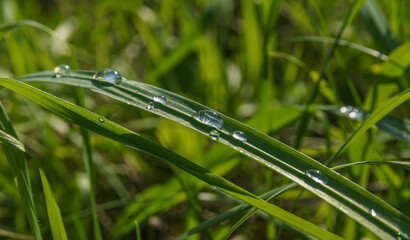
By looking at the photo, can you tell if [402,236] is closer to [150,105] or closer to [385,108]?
[385,108]

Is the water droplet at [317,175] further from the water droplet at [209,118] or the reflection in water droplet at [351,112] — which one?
the reflection in water droplet at [351,112]

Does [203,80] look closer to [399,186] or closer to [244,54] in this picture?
[244,54]

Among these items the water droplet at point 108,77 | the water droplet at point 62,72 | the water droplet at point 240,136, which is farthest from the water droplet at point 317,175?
the water droplet at point 62,72

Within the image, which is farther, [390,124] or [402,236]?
[390,124]

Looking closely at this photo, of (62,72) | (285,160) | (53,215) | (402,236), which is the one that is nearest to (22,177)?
(53,215)

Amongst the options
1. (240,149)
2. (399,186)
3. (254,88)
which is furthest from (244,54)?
(240,149)

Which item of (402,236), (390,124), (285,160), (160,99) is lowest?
(402,236)

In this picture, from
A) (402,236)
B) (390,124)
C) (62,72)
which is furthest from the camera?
(390,124)
